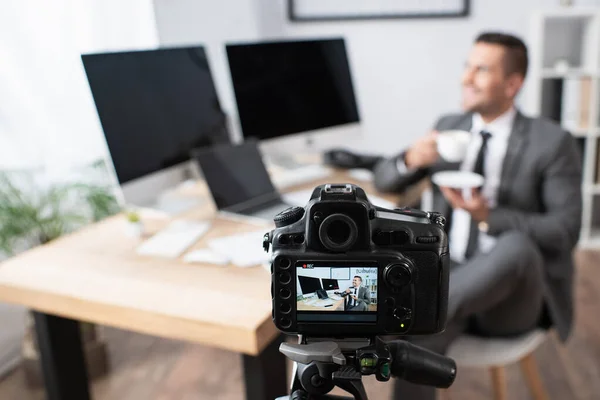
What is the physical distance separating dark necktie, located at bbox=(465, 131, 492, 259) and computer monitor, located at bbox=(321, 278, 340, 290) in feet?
3.57

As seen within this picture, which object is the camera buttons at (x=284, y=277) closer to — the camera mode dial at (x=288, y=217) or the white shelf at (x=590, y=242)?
the camera mode dial at (x=288, y=217)

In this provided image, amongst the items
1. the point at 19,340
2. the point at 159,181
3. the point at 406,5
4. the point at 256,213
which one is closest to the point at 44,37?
the point at 159,181

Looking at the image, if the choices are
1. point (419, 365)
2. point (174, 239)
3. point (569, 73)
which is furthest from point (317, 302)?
point (569, 73)

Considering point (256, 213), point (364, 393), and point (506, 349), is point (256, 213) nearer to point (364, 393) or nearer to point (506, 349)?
point (506, 349)

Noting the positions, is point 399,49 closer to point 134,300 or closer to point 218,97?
point 218,97

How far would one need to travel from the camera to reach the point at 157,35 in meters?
2.32

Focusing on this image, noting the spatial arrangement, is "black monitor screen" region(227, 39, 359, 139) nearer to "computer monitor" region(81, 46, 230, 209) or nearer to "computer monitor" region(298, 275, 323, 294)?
"computer monitor" region(81, 46, 230, 209)

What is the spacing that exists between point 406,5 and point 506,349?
7.07 feet

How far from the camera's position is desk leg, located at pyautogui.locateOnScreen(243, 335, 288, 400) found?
1.04 meters

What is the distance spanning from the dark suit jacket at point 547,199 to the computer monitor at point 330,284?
1.02 meters

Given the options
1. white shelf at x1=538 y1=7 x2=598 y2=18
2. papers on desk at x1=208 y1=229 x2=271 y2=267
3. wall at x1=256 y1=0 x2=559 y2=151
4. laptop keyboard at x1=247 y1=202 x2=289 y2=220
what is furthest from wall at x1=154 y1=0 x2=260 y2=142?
white shelf at x1=538 y1=7 x2=598 y2=18

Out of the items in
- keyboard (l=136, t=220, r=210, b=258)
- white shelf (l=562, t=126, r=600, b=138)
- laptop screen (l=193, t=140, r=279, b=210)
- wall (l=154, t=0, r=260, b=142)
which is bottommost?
white shelf (l=562, t=126, r=600, b=138)

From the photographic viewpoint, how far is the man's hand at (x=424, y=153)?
1612 mm

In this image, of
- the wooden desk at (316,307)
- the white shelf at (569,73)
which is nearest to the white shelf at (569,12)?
the white shelf at (569,73)
